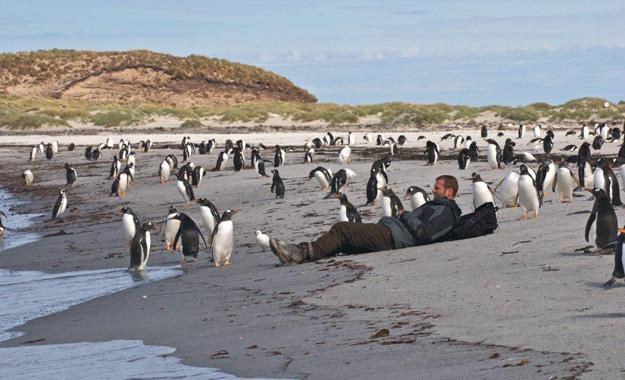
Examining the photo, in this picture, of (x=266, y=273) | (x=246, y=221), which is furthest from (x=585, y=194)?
(x=266, y=273)

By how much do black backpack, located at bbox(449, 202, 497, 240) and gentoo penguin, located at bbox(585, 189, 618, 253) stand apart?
1.32 meters

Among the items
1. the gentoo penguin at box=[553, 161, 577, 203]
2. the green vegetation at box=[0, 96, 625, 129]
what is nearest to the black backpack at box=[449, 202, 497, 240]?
the gentoo penguin at box=[553, 161, 577, 203]

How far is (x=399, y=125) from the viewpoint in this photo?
53938 mm

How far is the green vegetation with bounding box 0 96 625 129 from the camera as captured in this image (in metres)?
54.6

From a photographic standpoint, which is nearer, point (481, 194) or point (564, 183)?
point (481, 194)

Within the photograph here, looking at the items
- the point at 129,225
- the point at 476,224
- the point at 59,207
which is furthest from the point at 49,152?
the point at 476,224

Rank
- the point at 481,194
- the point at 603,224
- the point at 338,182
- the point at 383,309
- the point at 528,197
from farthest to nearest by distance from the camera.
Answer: the point at 338,182 → the point at 481,194 → the point at 528,197 → the point at 603,224 → the point at 383,309

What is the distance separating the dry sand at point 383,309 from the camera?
6145 millimetres

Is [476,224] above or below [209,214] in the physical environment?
above

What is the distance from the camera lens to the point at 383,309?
792 cm

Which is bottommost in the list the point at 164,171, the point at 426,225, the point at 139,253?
the point at 139,253

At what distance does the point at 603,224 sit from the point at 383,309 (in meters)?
2.45

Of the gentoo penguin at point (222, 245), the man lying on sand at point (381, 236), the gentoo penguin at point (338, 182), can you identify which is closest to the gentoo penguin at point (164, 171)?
the gentoo penguin at point (338, 182)

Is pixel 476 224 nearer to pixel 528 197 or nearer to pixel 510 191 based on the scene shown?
pixel 528 197
